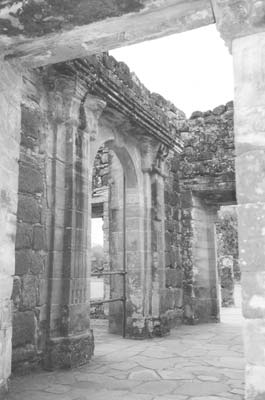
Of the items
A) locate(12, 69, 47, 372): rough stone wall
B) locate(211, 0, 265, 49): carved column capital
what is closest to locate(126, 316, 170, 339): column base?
locate(12, 69, 47, 372): rough stone wall

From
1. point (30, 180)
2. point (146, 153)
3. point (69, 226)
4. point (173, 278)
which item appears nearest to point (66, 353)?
point (69, 226)

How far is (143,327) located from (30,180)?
2.95 m

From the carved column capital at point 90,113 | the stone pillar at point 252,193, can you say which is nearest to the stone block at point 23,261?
the carved column capital at point 90,113

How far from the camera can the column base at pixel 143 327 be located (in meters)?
5.70

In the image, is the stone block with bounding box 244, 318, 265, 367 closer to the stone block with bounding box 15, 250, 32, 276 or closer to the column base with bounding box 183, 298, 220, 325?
the stone block with bounding box 15, 250, 32, 276

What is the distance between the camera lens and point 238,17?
6.68 ft

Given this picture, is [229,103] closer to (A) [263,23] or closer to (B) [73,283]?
(B) [73,283]

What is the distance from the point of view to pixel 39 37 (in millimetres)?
2639

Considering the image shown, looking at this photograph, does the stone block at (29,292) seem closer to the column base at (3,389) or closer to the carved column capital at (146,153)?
the column base at (3,389)

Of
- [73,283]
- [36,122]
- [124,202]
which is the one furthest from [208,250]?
[36,122]

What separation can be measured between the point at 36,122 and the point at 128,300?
303 centimetres

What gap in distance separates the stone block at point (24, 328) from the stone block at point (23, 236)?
591 millimetres

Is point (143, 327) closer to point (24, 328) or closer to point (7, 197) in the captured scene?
point (24, 328)

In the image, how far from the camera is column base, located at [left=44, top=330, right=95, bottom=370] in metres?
3.75
